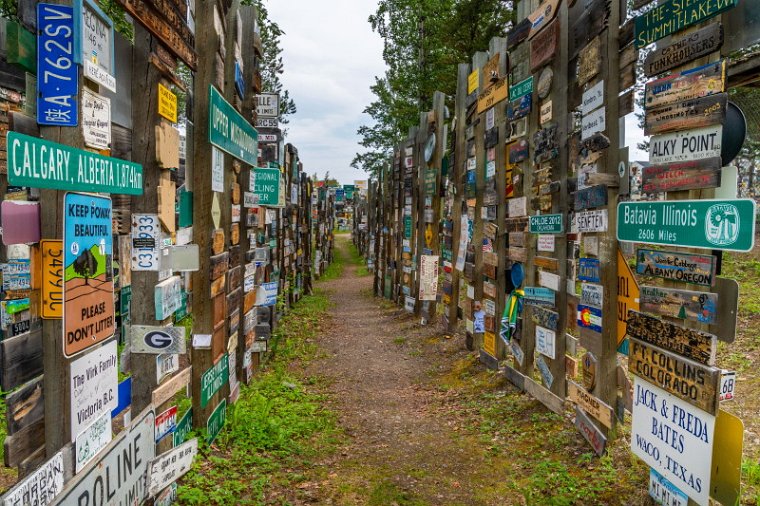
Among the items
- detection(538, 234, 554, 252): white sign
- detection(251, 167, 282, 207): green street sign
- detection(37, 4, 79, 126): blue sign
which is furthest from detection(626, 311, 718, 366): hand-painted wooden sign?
detection(251, 167, 282, 207): green street sign

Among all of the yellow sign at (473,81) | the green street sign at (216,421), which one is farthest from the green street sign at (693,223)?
the yellow sign at (473,81)

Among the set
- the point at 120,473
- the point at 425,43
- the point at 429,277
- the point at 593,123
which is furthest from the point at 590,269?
the point at 425,43

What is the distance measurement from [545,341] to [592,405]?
1249mm

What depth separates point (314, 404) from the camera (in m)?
7.18

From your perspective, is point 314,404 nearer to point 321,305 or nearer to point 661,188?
point 661,188

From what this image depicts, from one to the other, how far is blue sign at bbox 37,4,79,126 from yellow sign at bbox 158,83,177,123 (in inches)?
50.4

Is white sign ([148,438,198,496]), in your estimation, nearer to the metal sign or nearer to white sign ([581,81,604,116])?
the metal sign

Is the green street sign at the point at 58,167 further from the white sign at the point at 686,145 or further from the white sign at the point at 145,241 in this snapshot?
the white sign at the point at 686,145

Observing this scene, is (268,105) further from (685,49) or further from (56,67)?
(685,49)

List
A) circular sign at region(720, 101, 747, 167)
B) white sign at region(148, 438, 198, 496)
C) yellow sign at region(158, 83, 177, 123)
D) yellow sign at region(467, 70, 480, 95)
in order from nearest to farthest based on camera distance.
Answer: circular sign at region(720, 101, 747, 167) < white sign at region(148, 438, 198, 496) < yellow sign at region(158, 83, 177, 123) < yellow sign at region(467, 70, 480, 95)

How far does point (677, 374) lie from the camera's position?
3.49 meters

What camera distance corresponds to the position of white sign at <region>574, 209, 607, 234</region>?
484cm

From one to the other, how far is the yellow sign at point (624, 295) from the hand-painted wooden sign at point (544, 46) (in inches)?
104

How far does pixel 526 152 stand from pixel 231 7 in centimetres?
391
